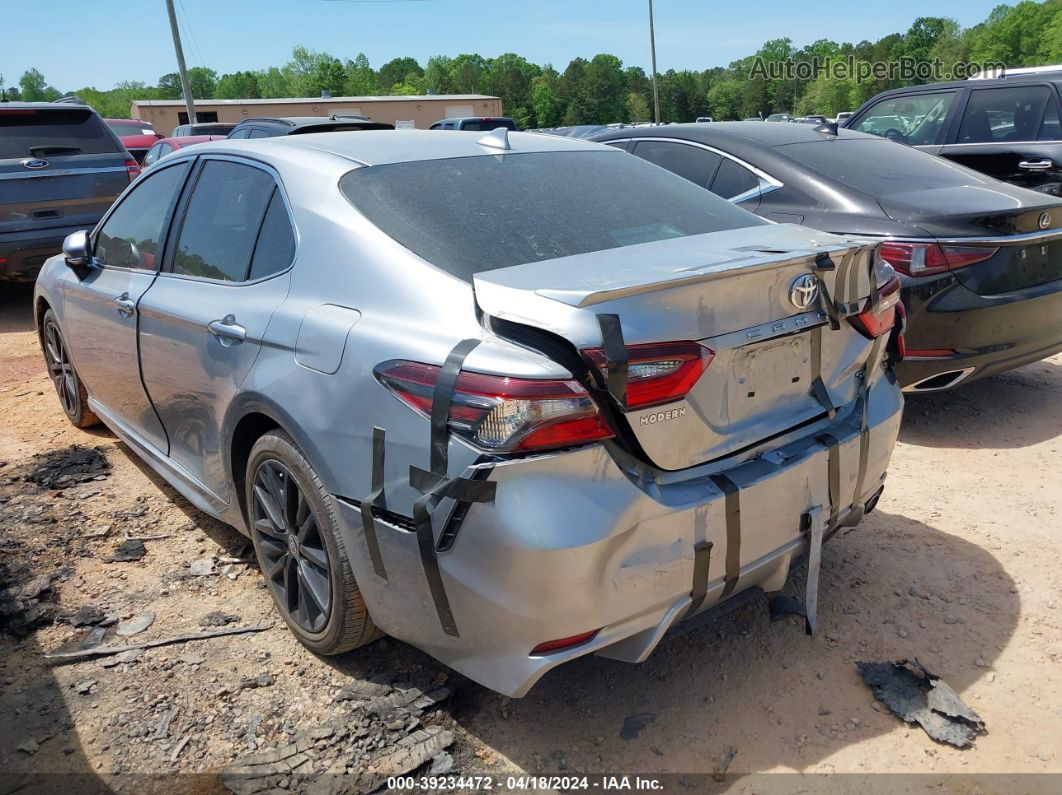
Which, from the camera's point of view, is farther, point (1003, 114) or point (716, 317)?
point (1003, 114)

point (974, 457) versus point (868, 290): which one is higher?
point (868, 290)

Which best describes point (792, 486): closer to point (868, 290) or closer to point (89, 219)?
point (868, 290)

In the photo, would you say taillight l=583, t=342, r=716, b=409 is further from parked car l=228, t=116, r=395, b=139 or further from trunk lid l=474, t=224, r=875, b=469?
parked car l=228, t=116, r=395, b=139

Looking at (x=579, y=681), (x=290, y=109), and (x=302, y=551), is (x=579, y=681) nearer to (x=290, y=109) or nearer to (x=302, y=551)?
(x=302, y=551)

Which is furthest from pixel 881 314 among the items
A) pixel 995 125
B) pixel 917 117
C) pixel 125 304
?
pixel 917 117

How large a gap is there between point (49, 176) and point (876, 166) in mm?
7141

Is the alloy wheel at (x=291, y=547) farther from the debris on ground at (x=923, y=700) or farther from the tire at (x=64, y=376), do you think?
the tire at (x=64, y=376)

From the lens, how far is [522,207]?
288cm

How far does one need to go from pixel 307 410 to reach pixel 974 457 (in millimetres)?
3538

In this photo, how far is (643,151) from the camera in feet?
19.5

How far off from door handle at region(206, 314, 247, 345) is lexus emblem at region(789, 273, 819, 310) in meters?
1.76

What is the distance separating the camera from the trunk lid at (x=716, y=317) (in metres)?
2.17

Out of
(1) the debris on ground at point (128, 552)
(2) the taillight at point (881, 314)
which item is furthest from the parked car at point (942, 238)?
(1) the debris on ground at point (128, 552)

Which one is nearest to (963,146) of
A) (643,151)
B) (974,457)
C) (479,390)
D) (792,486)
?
(643,151)
